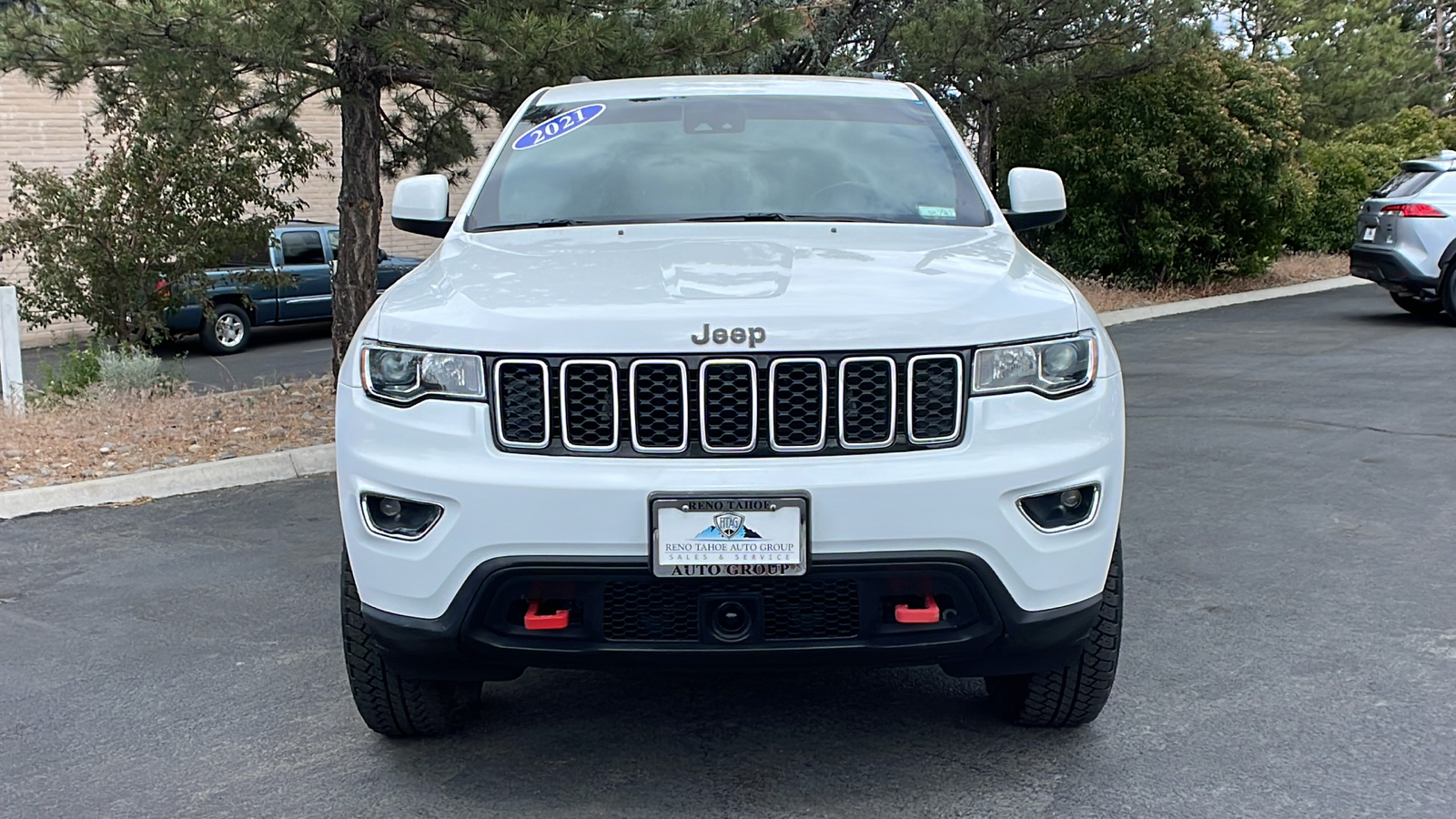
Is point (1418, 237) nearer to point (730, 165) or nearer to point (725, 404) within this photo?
point (730, 165)

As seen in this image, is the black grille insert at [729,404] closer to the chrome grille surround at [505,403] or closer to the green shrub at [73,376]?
the chrome grille surround at [505,403]

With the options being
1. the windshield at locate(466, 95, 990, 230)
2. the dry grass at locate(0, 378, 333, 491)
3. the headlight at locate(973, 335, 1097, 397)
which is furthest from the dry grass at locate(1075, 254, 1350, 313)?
the headlight at locate(973, 335, 1097, 397)

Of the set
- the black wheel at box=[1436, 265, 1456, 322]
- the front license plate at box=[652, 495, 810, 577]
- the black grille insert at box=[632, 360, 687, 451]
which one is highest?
the black grille insert at box=[632, 360, 687, 451]

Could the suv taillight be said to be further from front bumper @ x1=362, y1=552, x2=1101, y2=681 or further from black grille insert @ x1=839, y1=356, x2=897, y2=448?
black grille insert @ x1=839, y1=356, x2=897, y2=448

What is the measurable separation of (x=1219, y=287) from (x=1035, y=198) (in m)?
14.1

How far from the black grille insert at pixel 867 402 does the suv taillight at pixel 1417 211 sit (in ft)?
40.5

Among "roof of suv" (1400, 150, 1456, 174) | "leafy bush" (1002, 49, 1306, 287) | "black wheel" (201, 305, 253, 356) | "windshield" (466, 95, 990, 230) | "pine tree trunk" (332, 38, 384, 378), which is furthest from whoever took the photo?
"black wheel" (201, 305, 253, 356)

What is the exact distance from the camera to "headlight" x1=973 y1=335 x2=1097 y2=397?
309cm

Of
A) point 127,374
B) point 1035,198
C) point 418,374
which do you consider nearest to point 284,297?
point 127,374

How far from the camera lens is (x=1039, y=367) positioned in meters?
3.14

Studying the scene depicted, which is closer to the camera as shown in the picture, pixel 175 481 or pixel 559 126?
pixel 559 126

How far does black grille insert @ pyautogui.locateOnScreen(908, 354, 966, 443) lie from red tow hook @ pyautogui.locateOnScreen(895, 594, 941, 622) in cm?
37

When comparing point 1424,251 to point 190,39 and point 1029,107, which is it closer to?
point 1029,107

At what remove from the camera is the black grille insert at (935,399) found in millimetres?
3066
